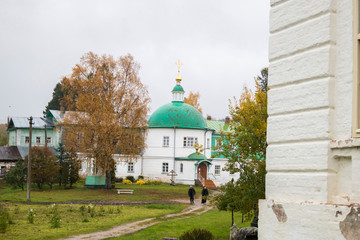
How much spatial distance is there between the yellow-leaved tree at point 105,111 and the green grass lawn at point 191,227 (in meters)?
13.8

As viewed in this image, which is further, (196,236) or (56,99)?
(56,99)

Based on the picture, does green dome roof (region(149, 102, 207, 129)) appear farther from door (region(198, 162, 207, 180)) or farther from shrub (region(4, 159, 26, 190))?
shrub (region(4, 159, 26, 190))

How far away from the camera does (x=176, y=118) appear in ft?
156

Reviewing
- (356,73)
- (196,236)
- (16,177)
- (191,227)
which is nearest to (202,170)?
(16,177)

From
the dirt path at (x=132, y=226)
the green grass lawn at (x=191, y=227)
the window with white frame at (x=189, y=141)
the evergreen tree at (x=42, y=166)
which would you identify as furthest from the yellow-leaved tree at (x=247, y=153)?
the window with white frame at (x=189, y=141)

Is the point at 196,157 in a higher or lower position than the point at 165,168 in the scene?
higher

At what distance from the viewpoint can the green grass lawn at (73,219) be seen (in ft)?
54.6

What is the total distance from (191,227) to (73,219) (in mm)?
6230

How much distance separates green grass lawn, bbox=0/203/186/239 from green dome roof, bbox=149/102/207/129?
19625 mm

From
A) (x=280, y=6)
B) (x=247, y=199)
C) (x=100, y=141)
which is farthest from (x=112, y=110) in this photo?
(x=280, y=6)

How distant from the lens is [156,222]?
2094 centimetres

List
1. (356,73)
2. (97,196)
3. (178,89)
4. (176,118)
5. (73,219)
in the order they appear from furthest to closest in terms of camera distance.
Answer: (178,89) < (176,118) < (97,196) < (73,219) < (356,73)

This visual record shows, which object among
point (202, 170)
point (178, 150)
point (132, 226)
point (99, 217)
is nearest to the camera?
point (132, 226)

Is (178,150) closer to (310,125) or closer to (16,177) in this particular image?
(16,177)
